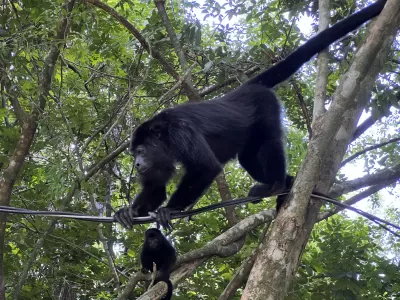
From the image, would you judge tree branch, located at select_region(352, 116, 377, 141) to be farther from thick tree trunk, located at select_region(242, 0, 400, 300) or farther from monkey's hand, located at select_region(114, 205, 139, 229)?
monkey's hand, located at select_region(114, 205, 139, 229)

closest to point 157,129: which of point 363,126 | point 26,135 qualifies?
point 26,135

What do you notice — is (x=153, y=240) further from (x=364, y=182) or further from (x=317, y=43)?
(x=317, y=43)

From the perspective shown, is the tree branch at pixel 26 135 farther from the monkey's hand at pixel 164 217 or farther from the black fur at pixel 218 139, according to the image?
the monkey's hand at pixel 164 217

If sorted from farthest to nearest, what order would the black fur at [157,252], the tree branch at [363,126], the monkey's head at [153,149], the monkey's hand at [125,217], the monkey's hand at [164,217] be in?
the tree branch at [363,126], the monkey's head at [153,149], the black fur at [157,252], the monkey's hand at [125,217], the monkey's hand at [164,217]

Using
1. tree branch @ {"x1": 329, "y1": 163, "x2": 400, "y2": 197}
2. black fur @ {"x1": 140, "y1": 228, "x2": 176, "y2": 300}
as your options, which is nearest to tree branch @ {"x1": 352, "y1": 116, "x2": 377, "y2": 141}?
tree branch @ {"x1": 329, "y1": 163, "x2": 400, "y2": 197}

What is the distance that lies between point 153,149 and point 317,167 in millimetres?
1546

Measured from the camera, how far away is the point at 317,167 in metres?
3.29

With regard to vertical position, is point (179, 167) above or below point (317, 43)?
below

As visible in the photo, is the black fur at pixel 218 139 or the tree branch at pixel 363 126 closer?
the black fur at pixel 218 139

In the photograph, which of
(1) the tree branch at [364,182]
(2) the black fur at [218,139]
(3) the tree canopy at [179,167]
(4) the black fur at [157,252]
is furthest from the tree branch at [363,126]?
(4) the black fur at [157,252]

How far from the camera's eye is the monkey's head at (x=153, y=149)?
423cm

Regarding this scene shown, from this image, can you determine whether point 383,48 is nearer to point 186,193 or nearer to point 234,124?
point 234,124

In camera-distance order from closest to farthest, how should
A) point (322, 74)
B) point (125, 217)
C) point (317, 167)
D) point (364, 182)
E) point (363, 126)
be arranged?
point (317, 167), point (125, 217), point (322, 74), point (364, 182), point (363, 126)

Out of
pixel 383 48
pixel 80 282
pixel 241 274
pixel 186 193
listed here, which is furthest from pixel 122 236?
pixel 383 48
